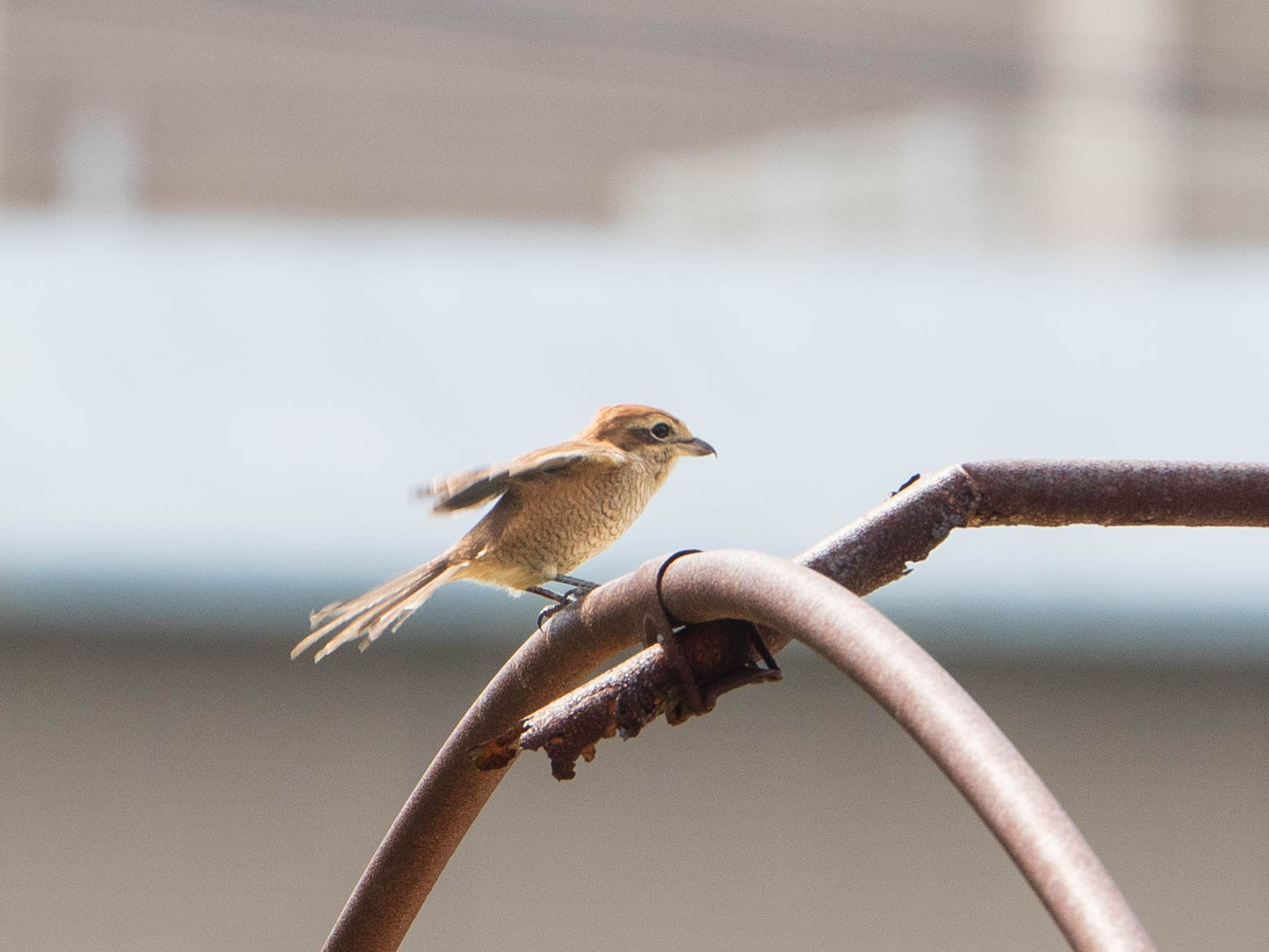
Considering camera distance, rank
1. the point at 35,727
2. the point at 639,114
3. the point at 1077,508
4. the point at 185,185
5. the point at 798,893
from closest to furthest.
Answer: the point at 1077,508, the point at 35,727, the point at 798,893, the point at 185,185, the point at 639,114

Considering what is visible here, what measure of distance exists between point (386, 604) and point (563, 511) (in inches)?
6.8

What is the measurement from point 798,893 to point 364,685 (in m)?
1.14

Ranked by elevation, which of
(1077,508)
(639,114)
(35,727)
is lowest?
(1077,508)

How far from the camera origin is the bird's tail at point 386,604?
1.14 metres

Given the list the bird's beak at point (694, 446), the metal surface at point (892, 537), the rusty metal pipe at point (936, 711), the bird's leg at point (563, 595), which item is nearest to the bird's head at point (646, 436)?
the bird's beak at point (694, 446)

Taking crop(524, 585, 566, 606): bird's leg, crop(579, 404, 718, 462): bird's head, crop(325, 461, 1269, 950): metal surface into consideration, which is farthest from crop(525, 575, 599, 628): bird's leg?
crop(325, 461, 1269, 950): metal surface

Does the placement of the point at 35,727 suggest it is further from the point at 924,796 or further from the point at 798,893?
the point at 924,796

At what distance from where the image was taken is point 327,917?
3254 millimetres

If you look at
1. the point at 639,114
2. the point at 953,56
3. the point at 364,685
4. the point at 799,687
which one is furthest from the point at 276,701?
the point at 953,56

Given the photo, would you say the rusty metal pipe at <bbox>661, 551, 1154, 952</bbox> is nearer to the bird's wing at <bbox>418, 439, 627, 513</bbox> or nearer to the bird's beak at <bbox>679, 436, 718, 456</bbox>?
the bird's wing at <bbox>418, 439, 627, 513</bbox>

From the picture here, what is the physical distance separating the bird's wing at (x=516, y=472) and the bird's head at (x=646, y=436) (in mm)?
19

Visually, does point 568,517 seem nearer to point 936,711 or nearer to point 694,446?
point 694,446

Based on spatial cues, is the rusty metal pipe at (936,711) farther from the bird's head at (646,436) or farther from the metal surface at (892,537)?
the bird's head at (646,436)

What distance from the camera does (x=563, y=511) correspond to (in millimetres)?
1261
